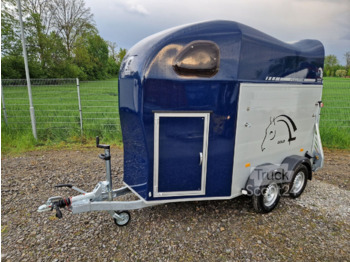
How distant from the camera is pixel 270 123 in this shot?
13.2ft

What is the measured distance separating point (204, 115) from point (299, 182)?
2731 millimetres

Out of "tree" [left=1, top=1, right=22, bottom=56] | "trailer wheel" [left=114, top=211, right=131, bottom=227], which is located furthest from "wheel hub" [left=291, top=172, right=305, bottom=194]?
"tree" [left=1, top=1, right=22, bottom=56]

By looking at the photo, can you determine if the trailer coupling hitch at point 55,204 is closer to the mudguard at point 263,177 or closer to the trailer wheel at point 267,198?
the mudguard at point 263,177

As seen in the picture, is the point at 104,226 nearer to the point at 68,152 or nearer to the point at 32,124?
the point at 68,152

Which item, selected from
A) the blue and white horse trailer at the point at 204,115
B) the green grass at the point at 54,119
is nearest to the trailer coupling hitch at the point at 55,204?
the blue and white horse trailer at the point at 204,115

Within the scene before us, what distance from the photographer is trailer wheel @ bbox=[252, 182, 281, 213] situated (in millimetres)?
3955

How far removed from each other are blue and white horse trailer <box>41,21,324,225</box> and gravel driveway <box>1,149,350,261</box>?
0.37m

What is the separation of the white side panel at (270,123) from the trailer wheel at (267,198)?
1.18ft

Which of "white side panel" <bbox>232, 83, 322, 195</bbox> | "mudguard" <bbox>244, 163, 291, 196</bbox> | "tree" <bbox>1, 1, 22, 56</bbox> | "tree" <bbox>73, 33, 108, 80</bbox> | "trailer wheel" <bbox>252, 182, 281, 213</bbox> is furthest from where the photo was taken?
"tree" <bbox>73, 33, 108, 80</bbox>

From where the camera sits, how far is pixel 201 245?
341 centimetres

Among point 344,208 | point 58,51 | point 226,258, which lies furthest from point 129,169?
point 58,51

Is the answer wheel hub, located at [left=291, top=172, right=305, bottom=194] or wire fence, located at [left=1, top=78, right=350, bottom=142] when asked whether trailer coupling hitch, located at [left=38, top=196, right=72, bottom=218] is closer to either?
wheel hub, located at [left=291, top=172, right=305, bottom=194]

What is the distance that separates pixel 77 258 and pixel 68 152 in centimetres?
487

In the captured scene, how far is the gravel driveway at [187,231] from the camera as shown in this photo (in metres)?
3.24
